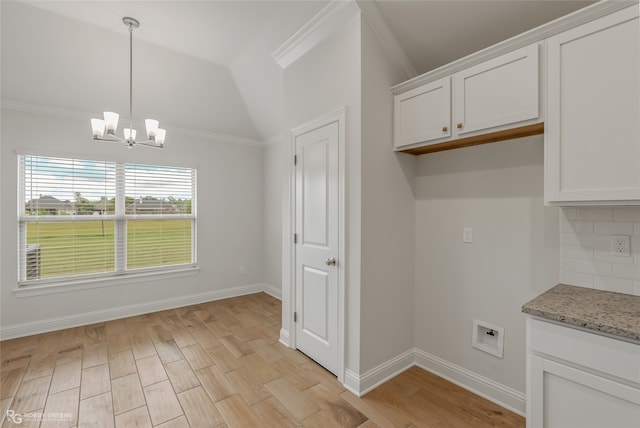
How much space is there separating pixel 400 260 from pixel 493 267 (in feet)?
2.17

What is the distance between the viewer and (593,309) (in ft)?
4.33

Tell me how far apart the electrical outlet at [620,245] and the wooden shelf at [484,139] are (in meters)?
0.72

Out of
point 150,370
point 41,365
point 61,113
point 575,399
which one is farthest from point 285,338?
point 61,113

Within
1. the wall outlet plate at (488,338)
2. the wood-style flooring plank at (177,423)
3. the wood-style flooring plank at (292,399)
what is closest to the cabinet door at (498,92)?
the wall outlet plate at (488,338)

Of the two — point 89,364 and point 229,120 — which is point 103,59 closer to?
point 229,120

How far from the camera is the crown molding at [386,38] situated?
2080mm

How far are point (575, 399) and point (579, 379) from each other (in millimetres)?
100

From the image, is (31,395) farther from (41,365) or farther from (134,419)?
(134,419)

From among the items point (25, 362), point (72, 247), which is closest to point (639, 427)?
point (25, 362)

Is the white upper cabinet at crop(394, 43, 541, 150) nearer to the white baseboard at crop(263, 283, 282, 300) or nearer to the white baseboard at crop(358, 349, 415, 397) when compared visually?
the white baseboard at crop(358, 349, 415, 397)

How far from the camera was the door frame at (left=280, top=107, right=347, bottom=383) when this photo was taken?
223 cm

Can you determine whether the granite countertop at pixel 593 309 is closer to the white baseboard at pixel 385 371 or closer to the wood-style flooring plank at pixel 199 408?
the white baseboard at pixel 385 371

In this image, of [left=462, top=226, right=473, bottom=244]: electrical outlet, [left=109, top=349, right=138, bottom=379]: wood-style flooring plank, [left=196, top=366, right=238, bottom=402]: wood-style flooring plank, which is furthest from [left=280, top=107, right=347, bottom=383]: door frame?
[left=109, top=349, right=138, bottom=379]: wood-style flooring plank

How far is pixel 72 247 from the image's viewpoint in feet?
11.2
